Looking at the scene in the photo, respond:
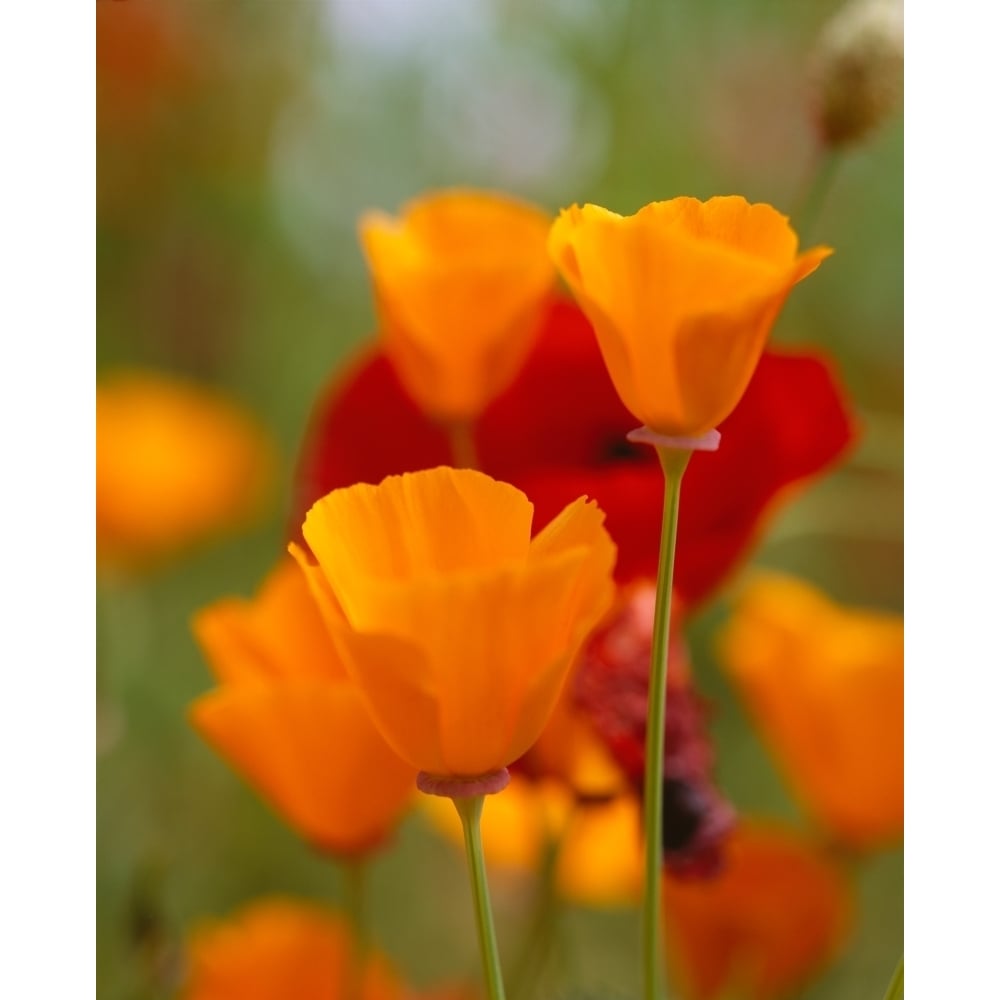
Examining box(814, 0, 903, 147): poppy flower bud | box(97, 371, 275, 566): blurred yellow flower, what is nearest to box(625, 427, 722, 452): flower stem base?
box(814, 0, 903, 147): poppy flower bud

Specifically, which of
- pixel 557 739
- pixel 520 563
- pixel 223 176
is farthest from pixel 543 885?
pixel 223 176

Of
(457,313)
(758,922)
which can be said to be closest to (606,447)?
(457,313)

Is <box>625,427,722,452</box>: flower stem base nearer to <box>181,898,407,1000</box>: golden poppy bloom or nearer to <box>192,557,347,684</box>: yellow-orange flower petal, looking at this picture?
<box>192,557,347,684</box>: yellow-orange flower petal

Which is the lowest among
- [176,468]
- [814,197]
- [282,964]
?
[282,964]

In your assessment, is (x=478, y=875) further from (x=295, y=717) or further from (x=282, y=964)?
(x=282, y=964)

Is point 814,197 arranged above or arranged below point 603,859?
above

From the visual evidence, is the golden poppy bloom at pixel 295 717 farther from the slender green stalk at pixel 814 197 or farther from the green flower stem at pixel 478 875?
the slender green stalk at pixel 814 197
